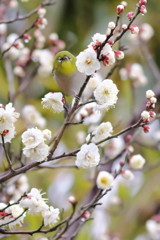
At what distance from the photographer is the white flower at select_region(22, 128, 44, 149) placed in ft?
3.06

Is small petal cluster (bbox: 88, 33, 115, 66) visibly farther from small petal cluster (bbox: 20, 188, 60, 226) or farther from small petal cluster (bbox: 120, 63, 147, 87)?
small petal cluster (bbox: 120, 63, 147, 87)

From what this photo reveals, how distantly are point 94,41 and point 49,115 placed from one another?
1.29 meters

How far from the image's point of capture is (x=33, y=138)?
939 mm

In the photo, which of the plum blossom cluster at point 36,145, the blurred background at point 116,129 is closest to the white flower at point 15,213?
the plum blossom cluster at point 36,145

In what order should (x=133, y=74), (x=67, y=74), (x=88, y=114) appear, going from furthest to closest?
(x=133, y=74), (x=88, y=114), (x=67, y=74)

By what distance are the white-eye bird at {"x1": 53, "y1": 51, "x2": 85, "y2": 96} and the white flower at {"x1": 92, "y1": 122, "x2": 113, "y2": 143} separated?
83 mm

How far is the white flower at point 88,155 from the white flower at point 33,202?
0.11m

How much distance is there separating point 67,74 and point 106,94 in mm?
104

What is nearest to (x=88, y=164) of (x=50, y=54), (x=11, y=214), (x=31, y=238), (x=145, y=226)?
(x=11, y=214)

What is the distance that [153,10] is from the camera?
287 centimetres

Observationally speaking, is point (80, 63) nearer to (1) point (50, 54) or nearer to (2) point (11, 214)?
(2) point (11, 214)

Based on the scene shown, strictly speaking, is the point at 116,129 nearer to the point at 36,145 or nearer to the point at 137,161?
the point at 137,161

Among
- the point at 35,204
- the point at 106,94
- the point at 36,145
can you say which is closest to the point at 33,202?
the point at 35,204

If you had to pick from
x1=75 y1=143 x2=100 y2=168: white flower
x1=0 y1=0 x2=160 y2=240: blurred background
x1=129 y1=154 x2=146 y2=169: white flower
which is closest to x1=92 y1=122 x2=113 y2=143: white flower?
x1=75 y1=143 x2=100 y2=168: white flower
